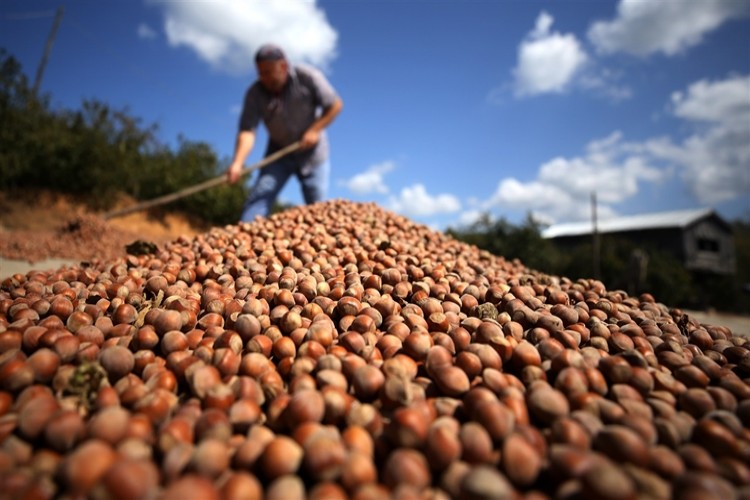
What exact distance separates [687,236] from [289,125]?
88.1 ft

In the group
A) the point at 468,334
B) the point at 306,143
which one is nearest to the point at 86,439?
the point at 468,334

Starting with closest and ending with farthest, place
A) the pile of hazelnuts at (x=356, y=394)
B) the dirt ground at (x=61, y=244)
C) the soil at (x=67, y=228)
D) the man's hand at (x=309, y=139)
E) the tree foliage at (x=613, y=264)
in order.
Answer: the pile of hazelnuts at (x=356, y=394) < the dirt ground at (x=61, y=244) < the soil at (x=67, y=228) < the man's hand at (x=309, y=139) < the tree foliage at (x=613, y=264)

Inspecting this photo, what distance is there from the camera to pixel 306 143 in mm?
5129

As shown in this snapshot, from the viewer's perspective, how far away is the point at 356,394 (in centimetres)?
124

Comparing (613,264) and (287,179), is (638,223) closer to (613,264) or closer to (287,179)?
(613,264)

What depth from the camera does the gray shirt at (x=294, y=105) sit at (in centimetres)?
523

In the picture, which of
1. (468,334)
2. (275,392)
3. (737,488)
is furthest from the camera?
(468,334)

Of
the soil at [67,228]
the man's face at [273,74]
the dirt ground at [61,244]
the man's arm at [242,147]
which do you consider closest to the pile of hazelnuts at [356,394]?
the dirt ground at [61,244]

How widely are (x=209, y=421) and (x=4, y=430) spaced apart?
1.81ft

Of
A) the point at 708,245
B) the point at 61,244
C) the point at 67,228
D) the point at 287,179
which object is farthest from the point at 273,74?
the point at 708,245

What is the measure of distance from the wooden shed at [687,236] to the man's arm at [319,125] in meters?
20.2

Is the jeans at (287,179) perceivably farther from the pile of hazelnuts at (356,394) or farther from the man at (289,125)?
the pile of hazelnuts at (356,394)

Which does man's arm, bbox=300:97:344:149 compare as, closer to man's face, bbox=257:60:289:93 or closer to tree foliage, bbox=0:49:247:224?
man's face, bbox=257:60:289:93

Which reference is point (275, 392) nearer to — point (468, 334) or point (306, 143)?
point (468, 334)
